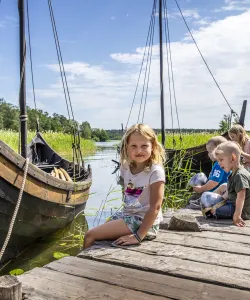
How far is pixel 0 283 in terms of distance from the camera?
67.6 inches

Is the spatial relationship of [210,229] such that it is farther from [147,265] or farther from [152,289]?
[152,289]

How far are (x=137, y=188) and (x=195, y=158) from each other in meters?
6.48

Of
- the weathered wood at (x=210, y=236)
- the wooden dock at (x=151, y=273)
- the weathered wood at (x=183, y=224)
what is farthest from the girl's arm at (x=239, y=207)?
the wooden dock at (x=151, y=273)

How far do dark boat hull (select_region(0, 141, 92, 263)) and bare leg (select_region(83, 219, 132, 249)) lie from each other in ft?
7.42

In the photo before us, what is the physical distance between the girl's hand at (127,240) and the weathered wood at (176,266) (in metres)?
0.10

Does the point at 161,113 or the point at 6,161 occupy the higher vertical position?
the point at 161,113

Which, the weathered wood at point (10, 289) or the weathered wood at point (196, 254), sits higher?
the weathered wood at point (10, 289)

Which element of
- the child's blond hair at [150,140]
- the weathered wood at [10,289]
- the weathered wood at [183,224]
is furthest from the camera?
the weathered wood at [183,224]

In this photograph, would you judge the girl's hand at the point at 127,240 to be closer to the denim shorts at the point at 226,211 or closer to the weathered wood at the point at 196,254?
the weathered wood at the point at 196,254

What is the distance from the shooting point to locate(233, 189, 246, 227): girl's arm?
3603mm

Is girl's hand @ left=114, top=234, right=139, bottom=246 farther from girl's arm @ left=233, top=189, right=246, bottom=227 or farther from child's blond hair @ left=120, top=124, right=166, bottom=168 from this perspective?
Answer: girl's arm @ left=233, top=189, right=246, bottom=227

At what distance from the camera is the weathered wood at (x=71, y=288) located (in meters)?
1.87

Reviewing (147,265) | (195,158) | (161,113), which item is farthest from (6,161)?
(161,113)

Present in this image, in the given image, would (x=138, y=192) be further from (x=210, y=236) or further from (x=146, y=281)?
(x=146, y=281)
